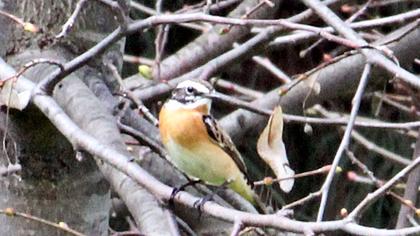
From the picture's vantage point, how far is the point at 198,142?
2.31 metres

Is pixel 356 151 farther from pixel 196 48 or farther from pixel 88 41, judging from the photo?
pixel 88 41

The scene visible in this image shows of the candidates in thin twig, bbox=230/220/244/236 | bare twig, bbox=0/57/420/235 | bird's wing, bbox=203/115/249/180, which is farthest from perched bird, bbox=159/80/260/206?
thin twig, bbox=230/220/244/236

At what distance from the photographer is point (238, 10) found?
114 inches

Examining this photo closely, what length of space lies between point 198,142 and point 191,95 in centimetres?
10

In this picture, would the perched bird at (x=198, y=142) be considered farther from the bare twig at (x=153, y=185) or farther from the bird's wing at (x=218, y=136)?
the bare twig at (x=153, y=185)

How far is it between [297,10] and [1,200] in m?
2.24

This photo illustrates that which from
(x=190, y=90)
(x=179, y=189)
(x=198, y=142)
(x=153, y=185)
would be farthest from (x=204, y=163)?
(x=153, y=185)

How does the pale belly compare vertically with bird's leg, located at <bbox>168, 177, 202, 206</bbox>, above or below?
above

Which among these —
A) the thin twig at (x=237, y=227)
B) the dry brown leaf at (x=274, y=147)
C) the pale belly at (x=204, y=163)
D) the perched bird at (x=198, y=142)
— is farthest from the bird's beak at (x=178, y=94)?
the thin twig at (x=237, y=227)

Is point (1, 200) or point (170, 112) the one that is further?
point (170, 112)

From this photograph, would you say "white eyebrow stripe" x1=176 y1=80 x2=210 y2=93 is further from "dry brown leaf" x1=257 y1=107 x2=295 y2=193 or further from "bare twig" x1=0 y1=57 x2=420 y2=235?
"bare twig" x1=0 y1=57 x2=420 y2=235

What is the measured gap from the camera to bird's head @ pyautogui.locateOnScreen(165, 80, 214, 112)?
2.28 metres

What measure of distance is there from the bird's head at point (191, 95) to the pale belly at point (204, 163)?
0.30 ft

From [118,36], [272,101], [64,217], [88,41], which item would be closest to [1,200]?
[64,217]
